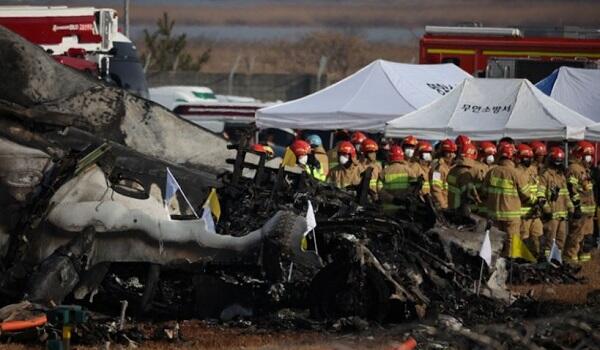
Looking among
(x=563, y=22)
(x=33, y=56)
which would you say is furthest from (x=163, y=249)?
(x=563, y=22)

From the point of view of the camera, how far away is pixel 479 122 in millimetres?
19172

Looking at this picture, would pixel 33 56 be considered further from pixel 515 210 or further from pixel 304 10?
pixel 304 10

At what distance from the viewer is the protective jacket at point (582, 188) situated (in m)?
18.9

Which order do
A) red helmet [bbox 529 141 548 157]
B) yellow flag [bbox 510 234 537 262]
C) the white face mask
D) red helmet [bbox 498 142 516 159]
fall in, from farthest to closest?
red helmet [bbox 529 141 548 157] → the white face mask → red helmet [bbox 498 142 516 159] → yellow flag [bbox 510 234 537 262]

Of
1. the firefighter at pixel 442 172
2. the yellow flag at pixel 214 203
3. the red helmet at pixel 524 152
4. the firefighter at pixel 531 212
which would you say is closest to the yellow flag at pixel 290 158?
the firefighter at pixel 442 172

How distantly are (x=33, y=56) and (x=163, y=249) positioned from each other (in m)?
2.71

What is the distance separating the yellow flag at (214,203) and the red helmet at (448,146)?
23.6 feet

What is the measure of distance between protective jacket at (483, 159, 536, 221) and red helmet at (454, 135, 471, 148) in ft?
3.54

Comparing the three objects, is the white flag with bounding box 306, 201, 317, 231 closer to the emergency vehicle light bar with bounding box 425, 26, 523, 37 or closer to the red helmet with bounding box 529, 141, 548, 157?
the red helmet with bounding box 529, 141, 548, 157

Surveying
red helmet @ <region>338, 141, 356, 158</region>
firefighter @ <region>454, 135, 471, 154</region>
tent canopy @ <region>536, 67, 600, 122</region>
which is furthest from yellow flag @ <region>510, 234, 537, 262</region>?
tent canopy @ <region>536, 67, 600, 122</region>

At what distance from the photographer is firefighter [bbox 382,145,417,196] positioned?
16469mm

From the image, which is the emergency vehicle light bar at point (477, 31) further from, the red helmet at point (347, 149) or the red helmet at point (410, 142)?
the red helmet at point (347, 149)

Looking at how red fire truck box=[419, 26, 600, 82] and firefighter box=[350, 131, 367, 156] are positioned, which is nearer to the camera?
firefighter box=[350, 131, 367, 156]

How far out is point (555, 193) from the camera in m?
18.2
